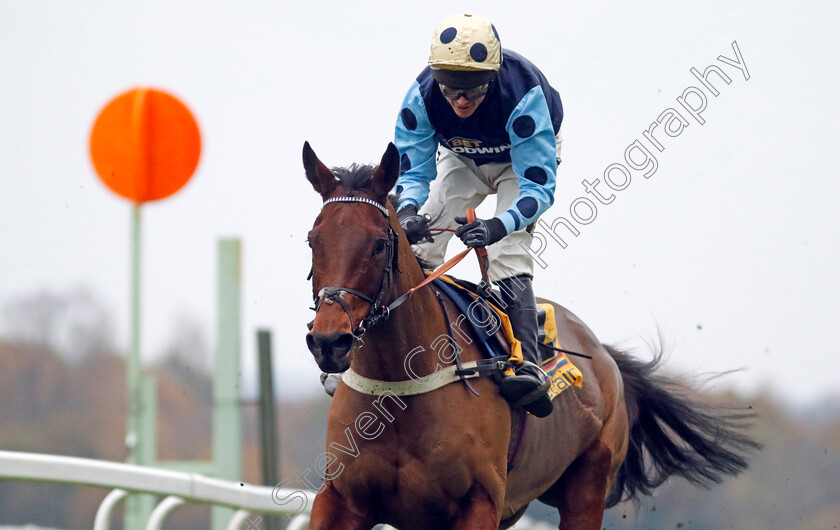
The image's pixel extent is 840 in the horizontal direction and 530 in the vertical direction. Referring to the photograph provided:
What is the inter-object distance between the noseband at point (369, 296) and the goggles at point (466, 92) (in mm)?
765

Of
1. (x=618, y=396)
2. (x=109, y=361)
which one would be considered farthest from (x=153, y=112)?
(x=109, y=361)

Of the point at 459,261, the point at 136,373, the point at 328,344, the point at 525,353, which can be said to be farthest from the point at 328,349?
the point at 136,373

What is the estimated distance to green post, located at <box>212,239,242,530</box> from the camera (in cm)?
497

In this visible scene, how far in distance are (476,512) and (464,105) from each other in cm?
154

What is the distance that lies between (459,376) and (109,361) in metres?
6.78

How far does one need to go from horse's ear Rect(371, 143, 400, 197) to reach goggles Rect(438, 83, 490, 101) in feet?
2.03

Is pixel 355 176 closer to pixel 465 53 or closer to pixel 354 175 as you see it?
pixel 354 175

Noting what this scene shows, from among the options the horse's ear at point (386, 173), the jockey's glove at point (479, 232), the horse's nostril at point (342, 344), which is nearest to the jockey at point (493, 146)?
the jockey's glove at point (479, 232)

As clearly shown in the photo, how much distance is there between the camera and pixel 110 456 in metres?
9.89

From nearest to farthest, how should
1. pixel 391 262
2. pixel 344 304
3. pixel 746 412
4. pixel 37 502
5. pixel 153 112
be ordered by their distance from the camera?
pixel 344 304
pixel 391 262
pixel 153 112
pixel 746 412
pixel 37 502

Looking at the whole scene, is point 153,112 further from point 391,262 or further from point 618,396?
point 618,396

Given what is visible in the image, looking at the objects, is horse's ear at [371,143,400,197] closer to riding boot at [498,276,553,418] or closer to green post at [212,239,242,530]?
riding boot at [498,276,553,418]

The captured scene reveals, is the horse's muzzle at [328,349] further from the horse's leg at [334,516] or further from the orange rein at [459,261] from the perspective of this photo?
the horse's leg at [334,516]

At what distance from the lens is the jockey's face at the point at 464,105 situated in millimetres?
4184
